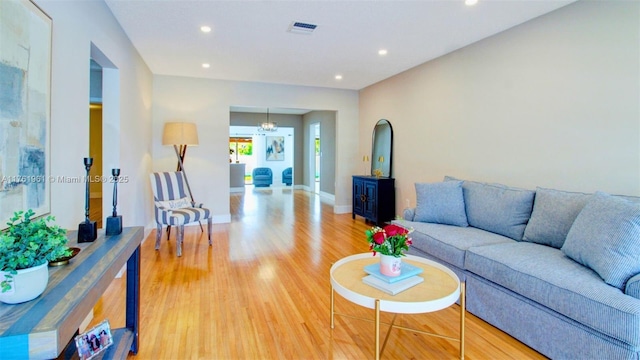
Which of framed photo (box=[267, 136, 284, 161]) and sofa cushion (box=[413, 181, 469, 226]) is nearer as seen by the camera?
sofa cushion (box=[413, 181, 469, 226])

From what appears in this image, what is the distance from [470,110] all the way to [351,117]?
3011 millimetres

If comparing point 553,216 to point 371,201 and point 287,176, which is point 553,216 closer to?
point 371,201

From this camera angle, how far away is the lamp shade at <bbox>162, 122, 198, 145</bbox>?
4.87 meters

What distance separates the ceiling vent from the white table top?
93.3 inches

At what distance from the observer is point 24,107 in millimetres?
1592

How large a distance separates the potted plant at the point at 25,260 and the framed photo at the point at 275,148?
11.5m

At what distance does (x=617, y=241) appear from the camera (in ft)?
6.23

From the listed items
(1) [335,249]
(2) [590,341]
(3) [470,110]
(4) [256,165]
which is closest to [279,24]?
(3) [470,110]

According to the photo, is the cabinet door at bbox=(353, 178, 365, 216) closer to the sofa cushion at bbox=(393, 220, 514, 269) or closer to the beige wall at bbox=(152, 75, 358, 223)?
the beige wall at bbox=(152, 75, 358, 223)

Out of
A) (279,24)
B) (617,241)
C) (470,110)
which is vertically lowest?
(617,241)

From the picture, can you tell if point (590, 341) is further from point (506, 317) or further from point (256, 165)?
point (256, 165)

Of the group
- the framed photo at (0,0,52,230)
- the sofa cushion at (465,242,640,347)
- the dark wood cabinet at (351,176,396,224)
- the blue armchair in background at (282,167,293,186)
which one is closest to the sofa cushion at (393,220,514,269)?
the sofa cushion at (465,242,640,347)

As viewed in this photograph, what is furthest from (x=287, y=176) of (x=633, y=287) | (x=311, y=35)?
(x=633, y=287)

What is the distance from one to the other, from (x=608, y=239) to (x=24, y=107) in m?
3.20
